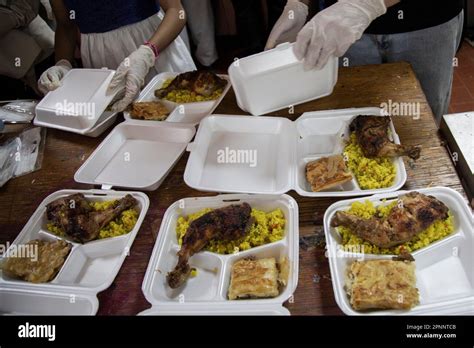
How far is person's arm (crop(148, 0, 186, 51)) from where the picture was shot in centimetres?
269

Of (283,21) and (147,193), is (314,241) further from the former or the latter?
(283,21)

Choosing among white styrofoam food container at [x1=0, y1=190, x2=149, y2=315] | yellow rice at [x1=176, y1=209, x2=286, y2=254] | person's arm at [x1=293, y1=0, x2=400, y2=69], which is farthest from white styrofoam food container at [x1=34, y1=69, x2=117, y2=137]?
person's arm at [x1=293, y1=0, x2=400, y2=69]

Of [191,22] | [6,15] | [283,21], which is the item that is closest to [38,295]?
[283,21]

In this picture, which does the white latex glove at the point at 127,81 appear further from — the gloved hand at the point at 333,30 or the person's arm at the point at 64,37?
the gloved hand at the point at 333,30

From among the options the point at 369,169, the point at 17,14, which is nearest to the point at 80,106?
the point at 17,14

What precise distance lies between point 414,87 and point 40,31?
316 cm

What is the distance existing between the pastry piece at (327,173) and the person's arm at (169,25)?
4.81 feet

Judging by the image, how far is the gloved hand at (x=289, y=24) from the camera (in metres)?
2.37

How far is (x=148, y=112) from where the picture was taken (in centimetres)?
236

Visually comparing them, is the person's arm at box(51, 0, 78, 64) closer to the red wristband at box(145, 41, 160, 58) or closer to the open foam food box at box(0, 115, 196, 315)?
the red wristband at box(145, 41, 160, 58)

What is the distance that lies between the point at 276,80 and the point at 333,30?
0.38 meters

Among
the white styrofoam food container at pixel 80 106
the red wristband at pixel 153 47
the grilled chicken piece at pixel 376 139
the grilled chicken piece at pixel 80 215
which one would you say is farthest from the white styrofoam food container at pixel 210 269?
the red wristband at pixel 153 47

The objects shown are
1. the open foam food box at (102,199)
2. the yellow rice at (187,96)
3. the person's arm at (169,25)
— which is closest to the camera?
the open foam food box at (102,199)

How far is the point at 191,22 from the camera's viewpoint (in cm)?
472
